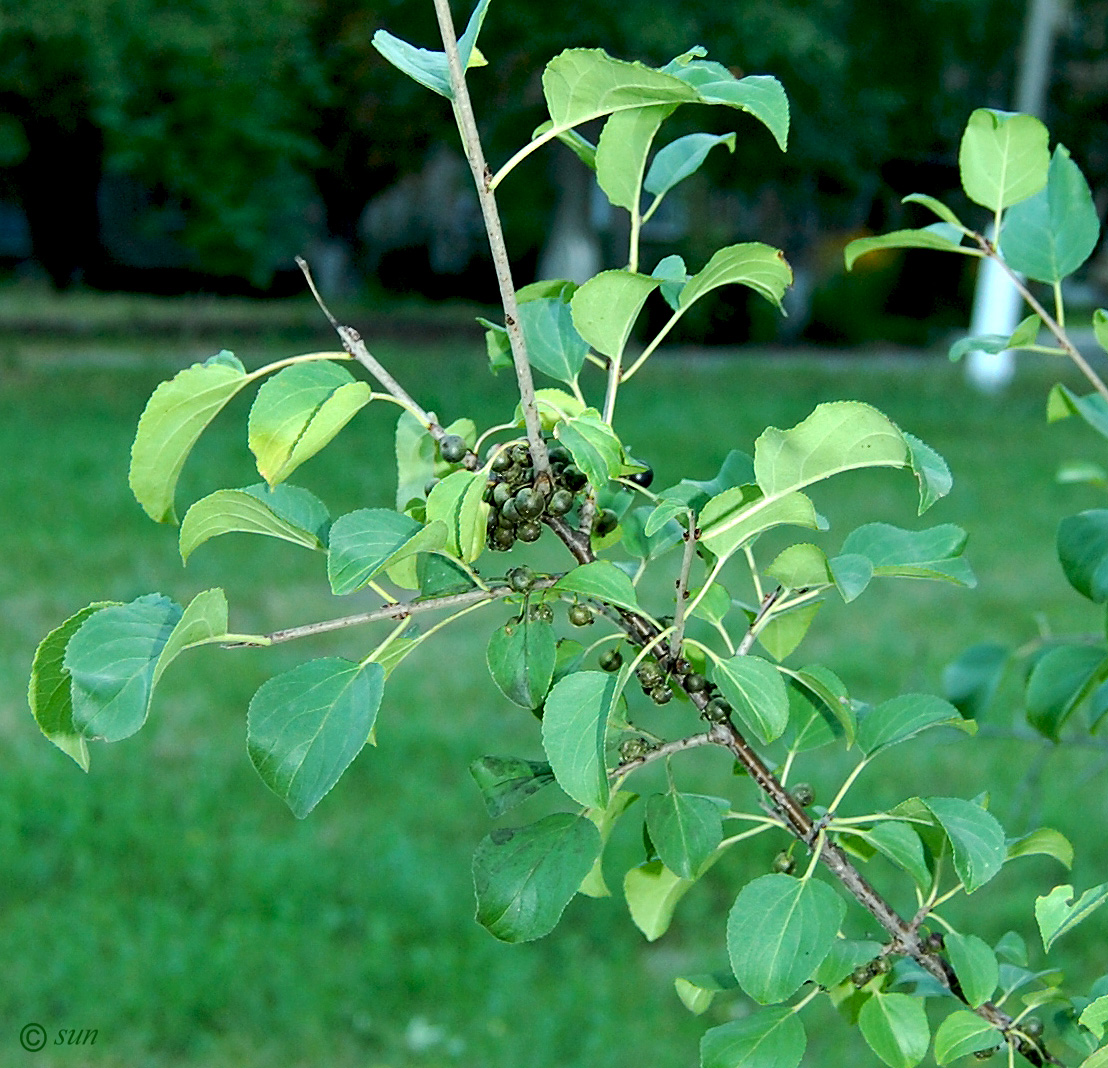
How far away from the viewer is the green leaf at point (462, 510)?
2.02 feet

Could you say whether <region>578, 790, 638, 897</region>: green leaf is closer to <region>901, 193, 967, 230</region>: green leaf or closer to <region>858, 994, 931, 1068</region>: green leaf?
<region>858, 994, 931, 1068</region>: green leaf

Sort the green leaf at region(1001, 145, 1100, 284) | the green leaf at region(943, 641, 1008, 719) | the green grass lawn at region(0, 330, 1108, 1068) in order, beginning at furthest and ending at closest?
the green grass lawn at region(0, 330, 1108, 1068) < the green leaf at region(943, 641, 1008, 719) < the green leaf at region(1001, 145, 1100, 284)

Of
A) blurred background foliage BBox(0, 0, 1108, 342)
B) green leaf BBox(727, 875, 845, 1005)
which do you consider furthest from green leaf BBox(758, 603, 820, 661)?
blurred background foliage BBox(0, 0, 1108, 342)

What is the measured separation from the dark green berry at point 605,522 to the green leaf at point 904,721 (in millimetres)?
172

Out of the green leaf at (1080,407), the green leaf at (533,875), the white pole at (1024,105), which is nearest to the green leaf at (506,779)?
the green leaf at (533,875)

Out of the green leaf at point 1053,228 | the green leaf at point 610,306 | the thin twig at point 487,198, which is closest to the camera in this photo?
the thin twig at point 487,198

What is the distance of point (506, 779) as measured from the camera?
73cm

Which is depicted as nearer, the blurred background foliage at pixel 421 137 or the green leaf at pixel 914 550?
the green leaf at pixel 914 550

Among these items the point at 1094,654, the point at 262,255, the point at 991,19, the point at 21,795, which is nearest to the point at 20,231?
the point at 262,255

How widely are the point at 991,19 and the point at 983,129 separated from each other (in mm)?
14090

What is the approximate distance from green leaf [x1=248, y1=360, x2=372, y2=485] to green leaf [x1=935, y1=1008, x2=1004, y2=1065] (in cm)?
42

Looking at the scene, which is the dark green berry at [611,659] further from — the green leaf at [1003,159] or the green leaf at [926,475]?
the green leaf at [1003,159]

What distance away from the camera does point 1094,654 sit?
998mm

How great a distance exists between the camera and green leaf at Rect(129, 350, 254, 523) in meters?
0.62
